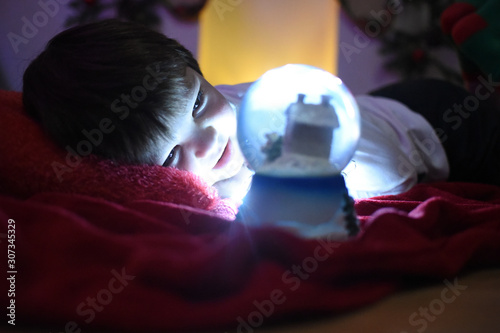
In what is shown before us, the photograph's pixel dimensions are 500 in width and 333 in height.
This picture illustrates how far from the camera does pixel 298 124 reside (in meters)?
0.54

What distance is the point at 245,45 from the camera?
7.97 feet

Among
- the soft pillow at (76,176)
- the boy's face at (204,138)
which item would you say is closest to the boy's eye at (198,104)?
the boy's face at (204,138)

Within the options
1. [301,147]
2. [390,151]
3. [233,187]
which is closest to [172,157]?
[233,187]

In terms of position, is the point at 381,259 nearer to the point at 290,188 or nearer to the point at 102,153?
the point at 290,188

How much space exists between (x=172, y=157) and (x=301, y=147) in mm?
374

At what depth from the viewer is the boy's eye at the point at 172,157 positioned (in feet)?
2.79

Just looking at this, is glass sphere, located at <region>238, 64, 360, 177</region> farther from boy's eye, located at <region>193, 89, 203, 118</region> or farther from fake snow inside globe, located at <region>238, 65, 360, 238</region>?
boy's eye, located at <region>193, 89, 203, 118</region>

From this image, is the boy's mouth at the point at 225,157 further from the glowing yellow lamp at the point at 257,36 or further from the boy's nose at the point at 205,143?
the glowing yellow lamp at the point at 257,36

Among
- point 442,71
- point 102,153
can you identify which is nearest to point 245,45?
point 442,71

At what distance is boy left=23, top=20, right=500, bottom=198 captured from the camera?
31.1 inches

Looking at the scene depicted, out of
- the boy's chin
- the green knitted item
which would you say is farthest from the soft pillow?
the green knitted item

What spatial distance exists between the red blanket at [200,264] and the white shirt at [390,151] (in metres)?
0.39

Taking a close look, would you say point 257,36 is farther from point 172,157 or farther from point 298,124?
point 298,124

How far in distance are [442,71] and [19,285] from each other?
90.3 inches
